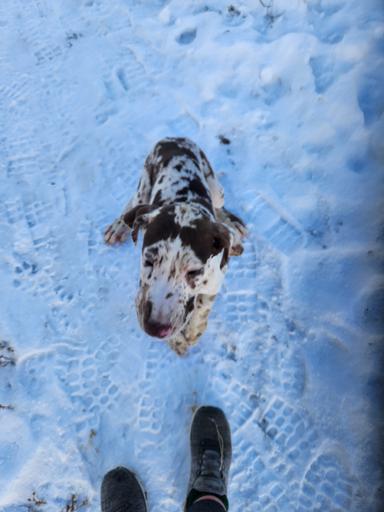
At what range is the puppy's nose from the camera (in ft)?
8.51

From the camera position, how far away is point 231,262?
3938 millimetres

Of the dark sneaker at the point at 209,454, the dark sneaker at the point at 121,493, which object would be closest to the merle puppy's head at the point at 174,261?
the dark sneaker at the point at 209,454

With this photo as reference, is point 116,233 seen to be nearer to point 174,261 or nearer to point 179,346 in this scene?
point 179,346

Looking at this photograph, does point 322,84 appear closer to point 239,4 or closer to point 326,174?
point 326,174

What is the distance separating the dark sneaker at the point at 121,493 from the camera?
284 cm

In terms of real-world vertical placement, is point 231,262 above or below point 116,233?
below

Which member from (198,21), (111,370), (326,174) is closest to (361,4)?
(198,21)

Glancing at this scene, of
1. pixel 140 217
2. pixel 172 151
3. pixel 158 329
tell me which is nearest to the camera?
pixel 158 329

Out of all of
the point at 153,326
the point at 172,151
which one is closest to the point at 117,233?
the point at 172,151

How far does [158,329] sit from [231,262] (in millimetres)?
1527

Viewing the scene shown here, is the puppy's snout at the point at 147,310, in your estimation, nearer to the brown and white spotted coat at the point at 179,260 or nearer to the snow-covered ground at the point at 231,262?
the brown and white spotted coat at the point at 179,260

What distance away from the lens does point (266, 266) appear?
3893mm

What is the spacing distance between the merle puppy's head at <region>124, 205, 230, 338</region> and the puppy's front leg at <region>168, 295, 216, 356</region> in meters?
0.46

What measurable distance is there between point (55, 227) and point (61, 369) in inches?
59.0
